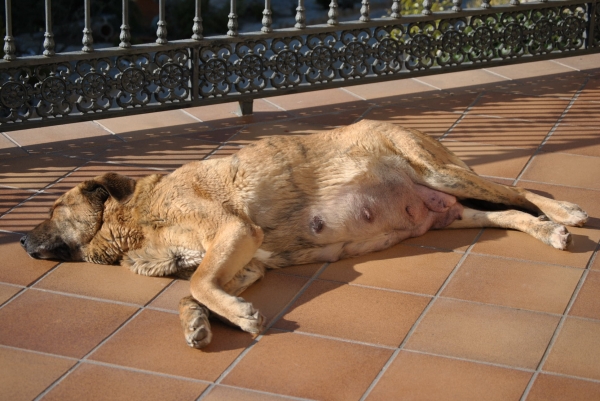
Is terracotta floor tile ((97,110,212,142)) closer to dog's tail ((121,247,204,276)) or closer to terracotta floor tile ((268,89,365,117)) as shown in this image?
terracotta floor tile ((268,89,365,117))

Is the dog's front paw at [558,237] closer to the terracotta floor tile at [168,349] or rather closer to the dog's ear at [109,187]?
the terracotta floor tile at [168,349]

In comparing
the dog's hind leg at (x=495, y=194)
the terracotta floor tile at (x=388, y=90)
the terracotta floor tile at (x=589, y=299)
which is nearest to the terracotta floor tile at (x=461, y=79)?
the terracotta floor tile at (x=388, y=90)

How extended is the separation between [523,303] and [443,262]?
583 mm

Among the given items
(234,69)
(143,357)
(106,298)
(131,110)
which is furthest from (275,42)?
→ (143,357)

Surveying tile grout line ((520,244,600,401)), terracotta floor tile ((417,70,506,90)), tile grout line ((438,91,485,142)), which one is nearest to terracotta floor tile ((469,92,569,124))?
tile grout line ((438,91,485,142))

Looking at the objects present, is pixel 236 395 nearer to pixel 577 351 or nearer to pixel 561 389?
pixel 561 389

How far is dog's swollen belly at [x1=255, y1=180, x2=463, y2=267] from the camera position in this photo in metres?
4.61

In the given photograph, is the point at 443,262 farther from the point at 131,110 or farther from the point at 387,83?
the point at 387,83

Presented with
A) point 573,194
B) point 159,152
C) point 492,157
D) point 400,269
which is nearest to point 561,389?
point 400,269

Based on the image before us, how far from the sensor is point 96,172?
6043 mm

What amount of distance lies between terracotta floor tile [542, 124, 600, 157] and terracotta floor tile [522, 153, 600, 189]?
0.12 metres

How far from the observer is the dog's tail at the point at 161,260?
4402 millimetres

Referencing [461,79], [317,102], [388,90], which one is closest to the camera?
[317,102]

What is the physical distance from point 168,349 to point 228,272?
0.53m
